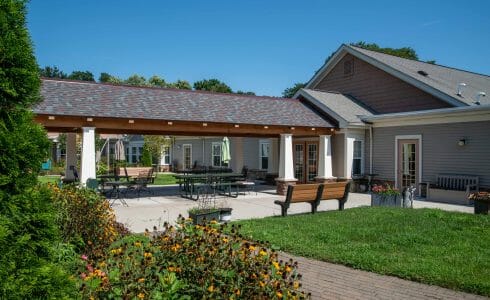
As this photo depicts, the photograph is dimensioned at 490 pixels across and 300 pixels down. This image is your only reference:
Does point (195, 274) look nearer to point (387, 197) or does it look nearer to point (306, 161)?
point (387, 197)

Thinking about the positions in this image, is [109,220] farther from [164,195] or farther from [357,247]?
[164,195]

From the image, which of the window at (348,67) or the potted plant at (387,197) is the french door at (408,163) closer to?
the potted plant at (387,197)

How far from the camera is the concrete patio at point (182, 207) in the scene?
10.9 meters

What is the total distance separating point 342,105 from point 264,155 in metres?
6.68

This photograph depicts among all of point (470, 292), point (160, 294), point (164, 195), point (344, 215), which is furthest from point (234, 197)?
point (160, 294)

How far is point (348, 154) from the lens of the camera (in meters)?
18.6

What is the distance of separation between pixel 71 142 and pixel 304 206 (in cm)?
1056

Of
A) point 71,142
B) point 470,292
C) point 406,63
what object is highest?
point 406,63

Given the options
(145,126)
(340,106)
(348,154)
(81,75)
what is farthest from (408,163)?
(81,75)

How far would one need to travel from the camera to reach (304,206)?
552 inches

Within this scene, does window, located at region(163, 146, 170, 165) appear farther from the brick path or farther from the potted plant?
the brick path

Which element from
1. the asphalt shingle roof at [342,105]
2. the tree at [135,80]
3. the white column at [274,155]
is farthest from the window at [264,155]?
the tree at [135,80]

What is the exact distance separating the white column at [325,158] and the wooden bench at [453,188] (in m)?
4.32

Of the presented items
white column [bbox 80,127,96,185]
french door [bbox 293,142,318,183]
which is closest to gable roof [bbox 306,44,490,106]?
french door [bbox 293,142,318,183]
